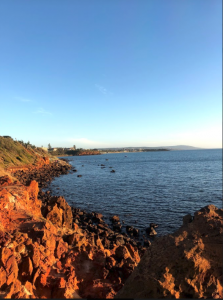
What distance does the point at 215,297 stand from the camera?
5.03 m

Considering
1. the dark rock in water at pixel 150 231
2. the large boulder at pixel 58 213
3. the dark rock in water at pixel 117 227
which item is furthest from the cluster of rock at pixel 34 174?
the dark rock in water at pixel 150 231

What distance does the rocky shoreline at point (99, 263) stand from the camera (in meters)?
5.51

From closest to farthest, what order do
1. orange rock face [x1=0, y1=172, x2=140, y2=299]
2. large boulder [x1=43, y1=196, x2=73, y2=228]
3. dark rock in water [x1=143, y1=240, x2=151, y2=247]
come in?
orange rock face [x1=0, y1=172, x2=140, y2=299] < large boulder [x1=43, y1=196, x2=73, y2=228] < dark rock in water [x1=143, y1=240, x2=151, y2=247]

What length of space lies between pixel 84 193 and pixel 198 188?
84.7 ft

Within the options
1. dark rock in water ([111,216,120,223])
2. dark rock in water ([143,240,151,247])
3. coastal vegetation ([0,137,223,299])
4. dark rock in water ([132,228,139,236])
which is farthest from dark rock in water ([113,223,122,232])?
coastal vegetation ([0,137,223,299])

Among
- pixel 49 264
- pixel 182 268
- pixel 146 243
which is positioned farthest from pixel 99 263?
pixel 146 243

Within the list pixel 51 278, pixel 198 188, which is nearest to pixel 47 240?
pixel 51 278

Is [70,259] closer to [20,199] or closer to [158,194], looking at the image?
[20,199]

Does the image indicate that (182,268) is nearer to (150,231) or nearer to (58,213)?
(58,213)

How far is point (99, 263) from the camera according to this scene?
36.4 ft

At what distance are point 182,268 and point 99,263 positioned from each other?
23.0 feet

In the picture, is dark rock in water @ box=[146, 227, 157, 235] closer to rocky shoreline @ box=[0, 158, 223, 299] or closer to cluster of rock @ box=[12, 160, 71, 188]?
rocky shoreline @ box=[0, 158, 223, 299]

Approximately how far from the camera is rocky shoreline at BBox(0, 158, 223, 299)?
18.1 feet

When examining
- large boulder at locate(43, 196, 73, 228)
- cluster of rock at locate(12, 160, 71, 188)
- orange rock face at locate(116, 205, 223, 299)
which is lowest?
cluster of rock at locate(12, 160, 71, 188)
